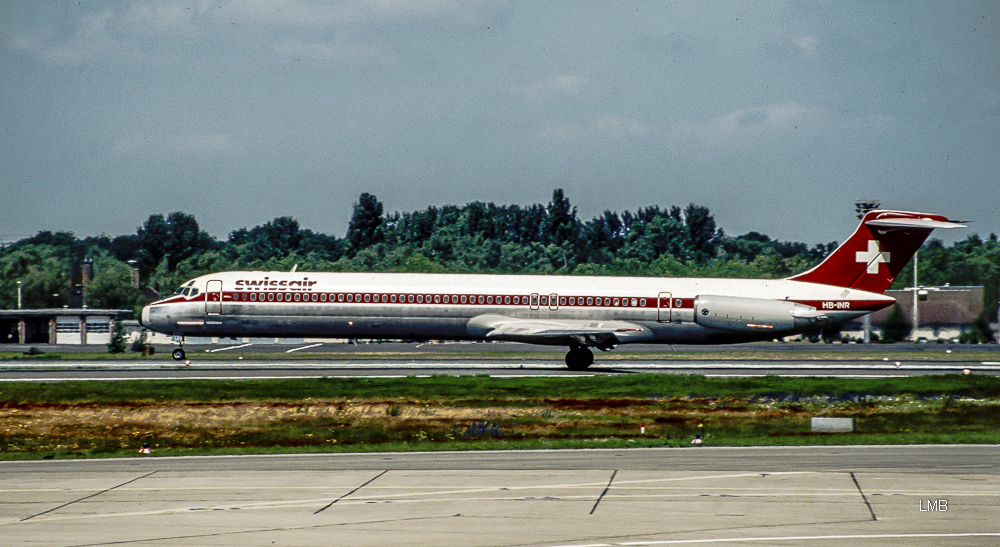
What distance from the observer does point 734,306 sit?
43062 mm

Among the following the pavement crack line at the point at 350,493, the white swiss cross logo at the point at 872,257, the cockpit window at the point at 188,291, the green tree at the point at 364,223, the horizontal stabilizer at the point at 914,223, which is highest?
the green tree at the point at 364,223

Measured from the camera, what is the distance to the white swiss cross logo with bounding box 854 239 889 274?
147 feet

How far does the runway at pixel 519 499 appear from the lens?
13711mm

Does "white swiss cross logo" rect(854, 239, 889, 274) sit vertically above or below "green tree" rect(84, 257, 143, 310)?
above

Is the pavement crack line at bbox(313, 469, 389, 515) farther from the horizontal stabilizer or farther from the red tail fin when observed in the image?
the horizontal stabilizer

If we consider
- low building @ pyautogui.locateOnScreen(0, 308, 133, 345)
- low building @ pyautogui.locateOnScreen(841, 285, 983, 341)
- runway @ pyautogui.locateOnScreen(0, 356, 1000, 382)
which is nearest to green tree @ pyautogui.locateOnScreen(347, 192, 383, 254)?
low building @ pyautogui.locateOnScreen(0, 308, 133, 345)

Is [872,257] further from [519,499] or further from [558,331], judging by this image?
[519,499]

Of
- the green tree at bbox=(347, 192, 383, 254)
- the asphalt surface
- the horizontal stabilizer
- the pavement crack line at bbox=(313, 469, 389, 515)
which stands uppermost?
the green tree at bbox=(347, 192, 383, 254)

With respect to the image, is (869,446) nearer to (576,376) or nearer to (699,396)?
(699,396)

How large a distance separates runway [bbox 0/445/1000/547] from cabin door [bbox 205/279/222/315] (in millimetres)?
23523

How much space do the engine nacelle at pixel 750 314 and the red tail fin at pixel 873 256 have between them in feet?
7.06

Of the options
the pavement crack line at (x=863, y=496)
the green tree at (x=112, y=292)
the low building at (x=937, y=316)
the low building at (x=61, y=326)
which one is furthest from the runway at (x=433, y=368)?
the green tree at (x=112, y=292)

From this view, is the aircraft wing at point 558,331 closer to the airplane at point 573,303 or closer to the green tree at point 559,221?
the airplane at point 573,303

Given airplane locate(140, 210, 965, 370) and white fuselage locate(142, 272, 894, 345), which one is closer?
airplane locate(140, 210, 965, 370)
